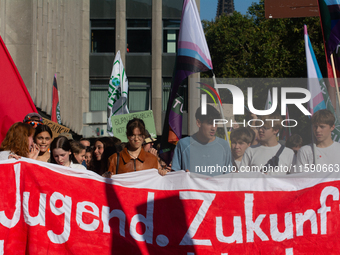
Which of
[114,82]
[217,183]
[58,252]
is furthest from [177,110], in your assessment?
[114,82]

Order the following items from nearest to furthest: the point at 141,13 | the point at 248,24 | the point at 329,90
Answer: the point at 329,90, the point at 141,13, the point at 248,24

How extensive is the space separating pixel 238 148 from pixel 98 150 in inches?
89.7

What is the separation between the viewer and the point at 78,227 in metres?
4.58

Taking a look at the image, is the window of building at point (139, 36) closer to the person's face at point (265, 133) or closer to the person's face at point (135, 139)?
the person's face at point (265, 133)

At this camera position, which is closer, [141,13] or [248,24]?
[141,13]

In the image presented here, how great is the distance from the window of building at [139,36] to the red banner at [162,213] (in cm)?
1937

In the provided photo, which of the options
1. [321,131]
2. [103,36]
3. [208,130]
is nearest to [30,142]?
[208,130]

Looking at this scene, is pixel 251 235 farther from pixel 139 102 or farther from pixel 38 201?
pixel 139 102

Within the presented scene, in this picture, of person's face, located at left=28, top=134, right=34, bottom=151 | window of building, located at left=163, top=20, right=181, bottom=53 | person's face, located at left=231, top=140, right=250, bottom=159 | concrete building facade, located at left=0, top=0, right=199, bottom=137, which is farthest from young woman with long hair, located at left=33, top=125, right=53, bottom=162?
window of building, located at left=163, top=20, right=181, bottom=53

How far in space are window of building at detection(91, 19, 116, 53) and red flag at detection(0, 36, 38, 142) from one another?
18.6 m

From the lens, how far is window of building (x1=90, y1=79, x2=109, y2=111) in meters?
23.8

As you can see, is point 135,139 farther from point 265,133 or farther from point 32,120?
point 265,133

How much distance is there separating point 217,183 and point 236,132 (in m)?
1.03

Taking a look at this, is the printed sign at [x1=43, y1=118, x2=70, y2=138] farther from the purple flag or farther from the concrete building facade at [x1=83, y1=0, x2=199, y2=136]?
the concrete building facade at [x1=83, y1=0, x2=199, y2=136]
